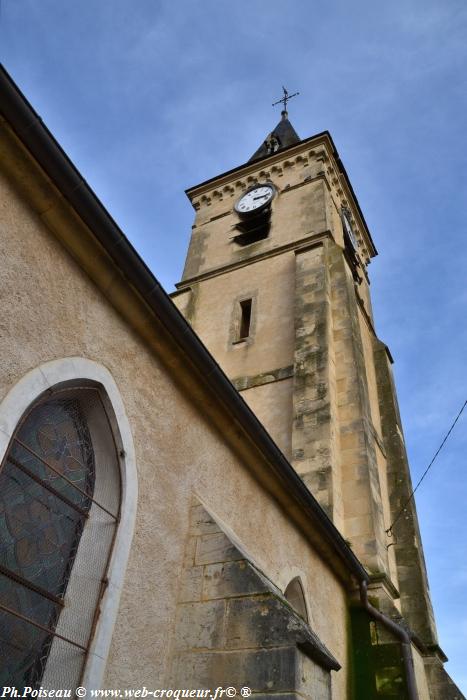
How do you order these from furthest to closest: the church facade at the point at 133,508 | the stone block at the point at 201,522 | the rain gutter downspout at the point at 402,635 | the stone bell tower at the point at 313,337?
the stone bell tower at the point at 313,337 → the rain gutter downspout at the point at 402,635 → the stone block at the point at 201,522 → the church facade at the point at 133,508

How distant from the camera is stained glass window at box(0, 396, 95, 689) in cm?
336

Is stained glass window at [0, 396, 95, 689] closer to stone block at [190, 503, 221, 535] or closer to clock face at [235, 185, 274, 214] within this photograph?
stone block at [190, 503, 221, 535]

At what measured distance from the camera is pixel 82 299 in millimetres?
4289

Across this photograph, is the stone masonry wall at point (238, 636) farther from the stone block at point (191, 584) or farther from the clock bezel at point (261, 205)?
the clock bezel at point (261, 205)

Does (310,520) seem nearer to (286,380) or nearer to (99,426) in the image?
(99,426)

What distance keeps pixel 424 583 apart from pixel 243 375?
15.3ft

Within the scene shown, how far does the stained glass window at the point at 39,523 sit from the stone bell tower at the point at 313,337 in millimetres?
4951

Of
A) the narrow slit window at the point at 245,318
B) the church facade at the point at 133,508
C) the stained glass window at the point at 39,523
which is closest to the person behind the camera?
the stained glass window at the point at 39,523

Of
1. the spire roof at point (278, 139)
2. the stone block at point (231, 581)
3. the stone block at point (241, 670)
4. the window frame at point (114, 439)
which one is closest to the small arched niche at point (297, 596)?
the stone block at point (231, 581)

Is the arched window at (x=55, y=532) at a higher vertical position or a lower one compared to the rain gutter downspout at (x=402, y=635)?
A: lower

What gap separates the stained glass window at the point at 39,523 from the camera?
3.36 metres

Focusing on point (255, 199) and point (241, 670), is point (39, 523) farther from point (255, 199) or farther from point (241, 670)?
point (255, 199)

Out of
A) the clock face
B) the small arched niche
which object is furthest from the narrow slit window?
the small arched niche

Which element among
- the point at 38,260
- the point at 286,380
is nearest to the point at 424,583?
the point at 286,380
